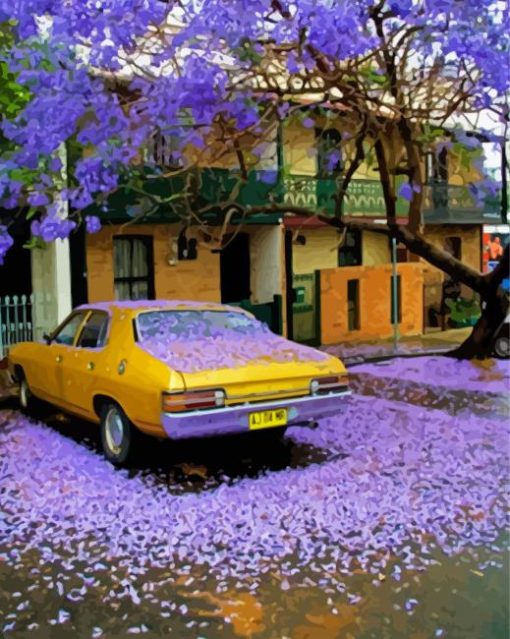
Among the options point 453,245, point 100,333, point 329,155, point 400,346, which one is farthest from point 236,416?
point 453,245

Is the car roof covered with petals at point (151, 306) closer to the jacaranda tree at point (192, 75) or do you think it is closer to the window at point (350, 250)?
the jacaranda tree at point (192, 75)

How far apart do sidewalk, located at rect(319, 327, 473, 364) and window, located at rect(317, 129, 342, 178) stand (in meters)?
2.58

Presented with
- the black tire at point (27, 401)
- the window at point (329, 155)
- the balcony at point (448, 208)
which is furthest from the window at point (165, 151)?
the balcony at point (448, 208)

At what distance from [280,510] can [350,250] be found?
24.3ft

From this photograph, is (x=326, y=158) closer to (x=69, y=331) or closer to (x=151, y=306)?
(x=151, y=306)

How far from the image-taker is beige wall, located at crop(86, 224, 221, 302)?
781cm

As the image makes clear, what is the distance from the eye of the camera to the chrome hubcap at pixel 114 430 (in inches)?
253

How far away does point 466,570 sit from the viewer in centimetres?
434

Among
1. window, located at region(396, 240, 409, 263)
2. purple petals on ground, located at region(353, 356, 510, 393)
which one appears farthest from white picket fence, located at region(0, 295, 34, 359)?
window, located at region(396, 240, 409, 263)

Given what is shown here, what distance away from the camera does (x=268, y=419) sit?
20.4 feet

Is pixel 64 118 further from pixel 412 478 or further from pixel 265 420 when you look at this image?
pixel 412 478

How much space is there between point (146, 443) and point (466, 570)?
3.05 metres

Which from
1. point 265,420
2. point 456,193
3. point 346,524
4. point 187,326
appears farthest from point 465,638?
point 456,193

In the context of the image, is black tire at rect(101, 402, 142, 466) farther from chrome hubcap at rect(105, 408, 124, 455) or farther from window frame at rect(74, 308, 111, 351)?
window frame at rect(74, 308, 111, 351)
